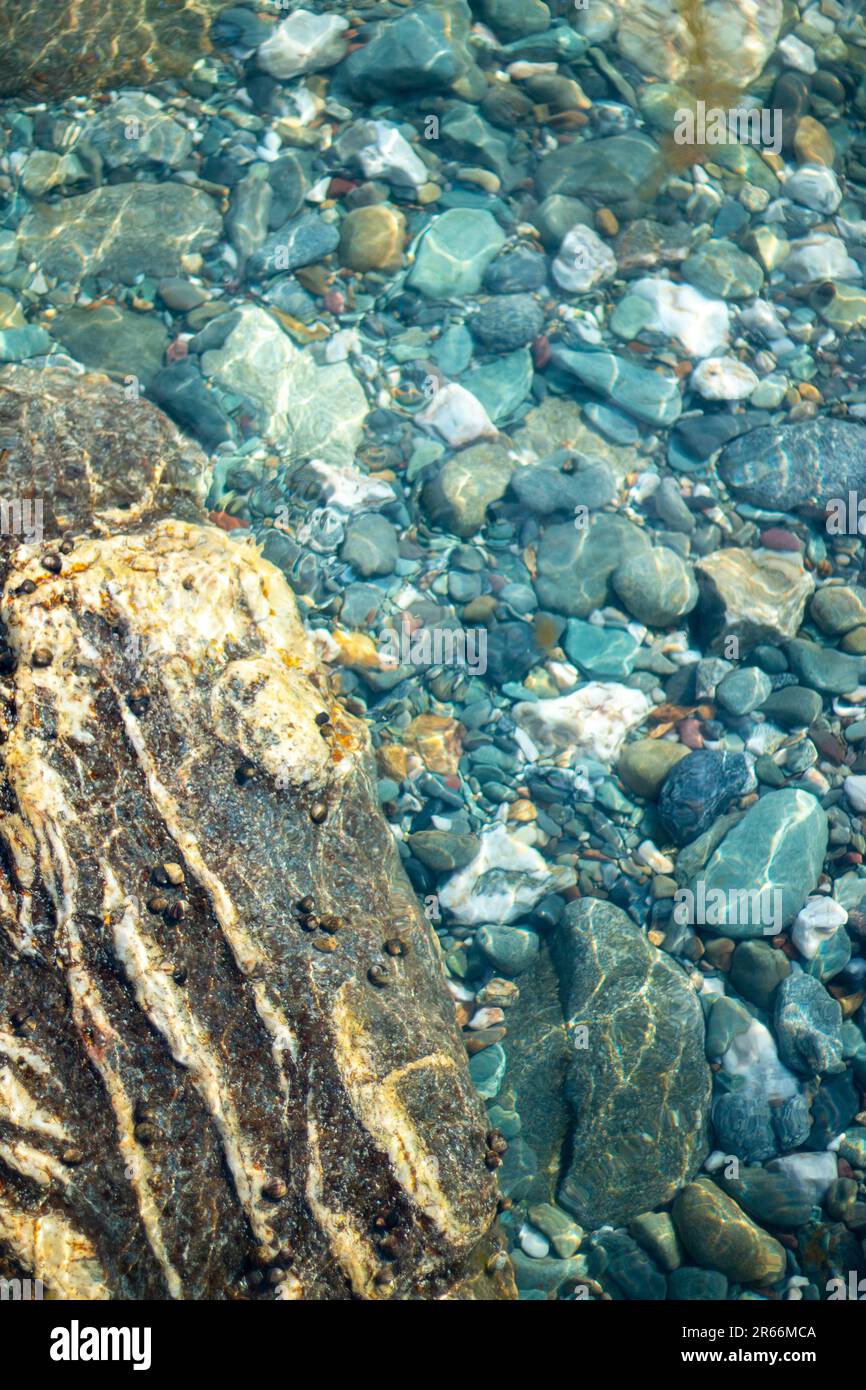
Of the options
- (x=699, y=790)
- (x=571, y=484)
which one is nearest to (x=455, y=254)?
(x=571, y=484)

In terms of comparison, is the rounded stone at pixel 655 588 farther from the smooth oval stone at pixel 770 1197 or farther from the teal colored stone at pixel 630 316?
the smooth oval stone at pixel 770 1197

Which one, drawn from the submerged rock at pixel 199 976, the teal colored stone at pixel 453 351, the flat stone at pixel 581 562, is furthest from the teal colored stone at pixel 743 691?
the teal colored stone at pixel 453 351

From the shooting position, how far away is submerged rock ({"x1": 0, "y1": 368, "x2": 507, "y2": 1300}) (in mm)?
4895

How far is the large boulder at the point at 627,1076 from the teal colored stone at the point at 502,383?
5173mm

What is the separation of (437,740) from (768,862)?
3042mm

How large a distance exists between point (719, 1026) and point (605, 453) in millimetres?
5552

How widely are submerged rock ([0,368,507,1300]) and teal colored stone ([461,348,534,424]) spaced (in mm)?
4027

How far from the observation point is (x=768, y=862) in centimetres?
736

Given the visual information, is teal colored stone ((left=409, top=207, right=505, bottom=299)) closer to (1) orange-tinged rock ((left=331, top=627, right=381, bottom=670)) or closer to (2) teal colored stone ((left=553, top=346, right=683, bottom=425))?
(2) teal colored stone ((left=553, top=346, right=683, bottom=425))

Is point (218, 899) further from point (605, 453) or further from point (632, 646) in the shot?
point (605, 453)

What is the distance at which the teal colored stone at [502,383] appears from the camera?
29.2 feet

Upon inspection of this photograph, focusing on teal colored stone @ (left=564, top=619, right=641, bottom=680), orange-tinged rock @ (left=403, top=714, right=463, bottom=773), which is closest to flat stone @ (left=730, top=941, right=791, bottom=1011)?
teal colored stone @ (left=564, top=619, right=641, bottom=680)
